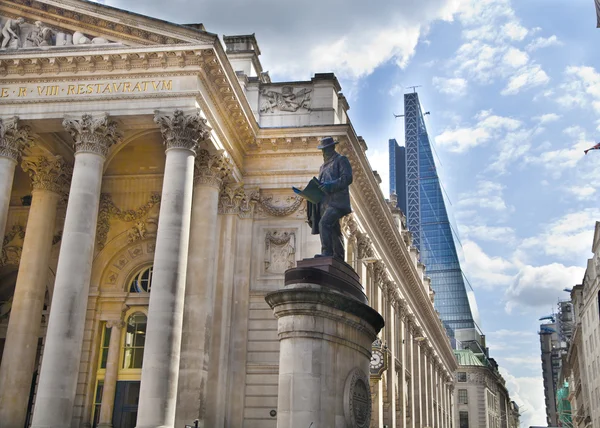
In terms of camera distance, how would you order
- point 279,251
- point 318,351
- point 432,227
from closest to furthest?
point 318,351, point 279,251, point 432,227

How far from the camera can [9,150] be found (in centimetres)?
2494

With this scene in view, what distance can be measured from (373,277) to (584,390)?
44.7 meters

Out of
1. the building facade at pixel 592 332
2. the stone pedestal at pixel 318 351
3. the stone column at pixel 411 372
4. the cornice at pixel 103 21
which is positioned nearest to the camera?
the stone pedestal at pixel 318 351

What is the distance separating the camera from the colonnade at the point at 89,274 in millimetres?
21641

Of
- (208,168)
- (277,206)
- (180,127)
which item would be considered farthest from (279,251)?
(180,127)

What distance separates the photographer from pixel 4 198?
79.5 feet

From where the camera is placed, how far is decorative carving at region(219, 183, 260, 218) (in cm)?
3002

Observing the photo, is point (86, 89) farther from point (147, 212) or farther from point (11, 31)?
point (147, 212)

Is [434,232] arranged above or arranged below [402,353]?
above

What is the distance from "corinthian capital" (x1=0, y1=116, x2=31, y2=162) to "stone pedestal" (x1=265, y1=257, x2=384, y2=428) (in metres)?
15.4

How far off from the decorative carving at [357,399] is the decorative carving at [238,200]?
54.7 feet

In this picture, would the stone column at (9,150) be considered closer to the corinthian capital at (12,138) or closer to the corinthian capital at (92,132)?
the corinthian capital at (12,138)

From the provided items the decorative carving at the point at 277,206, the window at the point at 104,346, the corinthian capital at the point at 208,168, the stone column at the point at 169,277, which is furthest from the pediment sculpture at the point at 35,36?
the window at the point at 104,346

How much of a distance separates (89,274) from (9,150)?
5.74 metres
